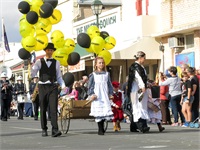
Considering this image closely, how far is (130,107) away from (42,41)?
11.7 feet

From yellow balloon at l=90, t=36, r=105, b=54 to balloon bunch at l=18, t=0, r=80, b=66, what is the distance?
1.43 meters

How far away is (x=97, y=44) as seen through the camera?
21297mm

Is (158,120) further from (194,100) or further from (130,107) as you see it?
(194,100)

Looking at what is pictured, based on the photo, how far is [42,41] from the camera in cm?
1912

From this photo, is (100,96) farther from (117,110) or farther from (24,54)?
(24,54)

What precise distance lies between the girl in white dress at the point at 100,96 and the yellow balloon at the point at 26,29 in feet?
12.9

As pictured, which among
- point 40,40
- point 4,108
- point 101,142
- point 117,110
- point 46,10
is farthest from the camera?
point 4,108

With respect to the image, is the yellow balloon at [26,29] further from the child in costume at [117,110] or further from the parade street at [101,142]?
the parade street at [101,142]

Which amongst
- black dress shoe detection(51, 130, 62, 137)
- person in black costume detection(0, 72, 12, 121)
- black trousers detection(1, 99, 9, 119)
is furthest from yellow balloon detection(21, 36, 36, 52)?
person in black costume detection(0, 72, 12, 121)

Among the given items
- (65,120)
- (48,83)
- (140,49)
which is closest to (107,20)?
(140,49)

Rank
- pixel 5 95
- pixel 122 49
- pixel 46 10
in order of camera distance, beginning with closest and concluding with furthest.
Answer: pixel 46 10, pixel 5 95, pixel 122 49

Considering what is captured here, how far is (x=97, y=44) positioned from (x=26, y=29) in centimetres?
288

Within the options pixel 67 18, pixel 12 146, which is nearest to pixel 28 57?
pixel 12 146

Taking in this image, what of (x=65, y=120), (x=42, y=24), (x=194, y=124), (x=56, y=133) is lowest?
(x=56, y=133)
